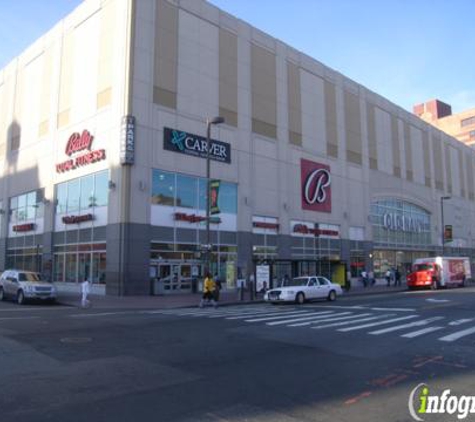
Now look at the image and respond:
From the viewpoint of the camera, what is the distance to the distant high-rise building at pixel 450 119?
118 m

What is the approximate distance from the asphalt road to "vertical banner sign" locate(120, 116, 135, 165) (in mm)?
17508

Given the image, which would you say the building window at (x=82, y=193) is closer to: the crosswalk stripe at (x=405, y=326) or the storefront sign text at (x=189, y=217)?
the storefront sign text at (x=189, y=217)

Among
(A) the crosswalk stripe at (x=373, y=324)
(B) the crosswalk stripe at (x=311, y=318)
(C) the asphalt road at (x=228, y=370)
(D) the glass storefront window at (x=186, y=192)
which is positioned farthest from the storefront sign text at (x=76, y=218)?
(A) the crosswalk stripe at (x=373, y=324)

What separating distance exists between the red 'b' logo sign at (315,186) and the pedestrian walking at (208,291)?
70.3ft

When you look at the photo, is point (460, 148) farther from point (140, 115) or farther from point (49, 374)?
point (49, 374)

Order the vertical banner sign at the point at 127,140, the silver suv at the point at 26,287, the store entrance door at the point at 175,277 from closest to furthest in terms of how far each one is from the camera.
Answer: the silver suv at the point at 26,287 < the vertical banner sign at the point at 127,140 < the store entrance door at the point at 175,277

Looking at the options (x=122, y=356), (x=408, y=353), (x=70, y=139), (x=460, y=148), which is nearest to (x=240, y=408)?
(x=122, y=356)

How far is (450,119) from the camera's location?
123 meters

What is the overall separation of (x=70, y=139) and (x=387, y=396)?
35.4 m

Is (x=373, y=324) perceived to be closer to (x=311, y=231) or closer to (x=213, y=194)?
(x=213, y=194)

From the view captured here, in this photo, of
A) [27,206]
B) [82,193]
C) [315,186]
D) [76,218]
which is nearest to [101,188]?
[82,193]

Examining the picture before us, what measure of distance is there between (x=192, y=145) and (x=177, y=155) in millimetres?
1644

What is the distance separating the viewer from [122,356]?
10148 millimetres

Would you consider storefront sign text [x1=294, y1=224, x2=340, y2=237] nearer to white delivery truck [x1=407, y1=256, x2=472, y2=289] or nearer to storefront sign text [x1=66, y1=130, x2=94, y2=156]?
white delivery truck [x1=407, y1=256, x2=472, y2=289]
